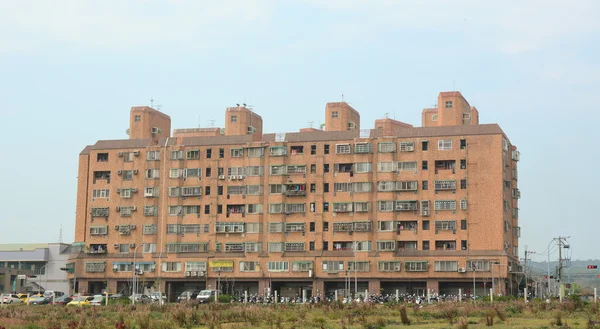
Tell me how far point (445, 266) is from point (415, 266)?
3.68 meters

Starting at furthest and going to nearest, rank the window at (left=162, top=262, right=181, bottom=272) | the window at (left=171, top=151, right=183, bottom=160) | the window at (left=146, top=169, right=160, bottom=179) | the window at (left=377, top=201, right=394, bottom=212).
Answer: the window at (left=146, top=169, right=160, bottom=179) < the window at (left=171, top=151, right=183, bottom=160) < the window at (left=162, top=262, right=181, bottom=272) < the window at (left=377, top=201, right=394, bottom=212)

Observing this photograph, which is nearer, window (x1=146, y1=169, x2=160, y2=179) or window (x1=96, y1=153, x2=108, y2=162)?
window (x1=146, y1=169, x2=160, y2=179)

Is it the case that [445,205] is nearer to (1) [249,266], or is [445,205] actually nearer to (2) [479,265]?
→ (2) [479,265]

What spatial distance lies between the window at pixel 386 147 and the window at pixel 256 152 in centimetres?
1560

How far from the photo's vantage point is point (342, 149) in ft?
371

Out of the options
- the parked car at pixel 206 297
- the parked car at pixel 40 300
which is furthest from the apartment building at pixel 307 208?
the parked car at pixel 40 300

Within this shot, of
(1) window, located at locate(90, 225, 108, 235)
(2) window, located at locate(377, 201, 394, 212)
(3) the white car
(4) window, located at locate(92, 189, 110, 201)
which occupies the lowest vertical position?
(3) the white car

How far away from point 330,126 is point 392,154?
12487 millimetres

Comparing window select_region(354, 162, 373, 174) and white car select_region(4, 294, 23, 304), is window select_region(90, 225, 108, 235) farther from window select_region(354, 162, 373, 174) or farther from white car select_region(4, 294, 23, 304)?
window select_region(354, 162, 373, 174)

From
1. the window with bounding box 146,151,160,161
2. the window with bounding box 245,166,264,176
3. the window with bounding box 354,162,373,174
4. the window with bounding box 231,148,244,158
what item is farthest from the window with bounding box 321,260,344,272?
the window with bounding box 146,151,160,161

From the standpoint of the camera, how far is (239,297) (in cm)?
11294

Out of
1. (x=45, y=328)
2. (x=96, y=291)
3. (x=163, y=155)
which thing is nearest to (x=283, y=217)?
(x=163, y=155)

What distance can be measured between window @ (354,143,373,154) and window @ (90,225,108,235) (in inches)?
1444

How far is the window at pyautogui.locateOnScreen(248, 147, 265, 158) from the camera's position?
380ft
